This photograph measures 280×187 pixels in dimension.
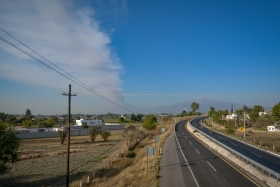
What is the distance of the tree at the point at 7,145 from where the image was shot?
21594 mm

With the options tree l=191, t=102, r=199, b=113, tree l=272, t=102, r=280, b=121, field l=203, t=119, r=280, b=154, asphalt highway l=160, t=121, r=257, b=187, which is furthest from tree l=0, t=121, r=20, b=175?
tree l=191, t=102, r=199, b=113

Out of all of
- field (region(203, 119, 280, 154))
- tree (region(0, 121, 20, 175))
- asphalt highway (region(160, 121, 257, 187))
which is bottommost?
field (region(203, 119, 280, 154))

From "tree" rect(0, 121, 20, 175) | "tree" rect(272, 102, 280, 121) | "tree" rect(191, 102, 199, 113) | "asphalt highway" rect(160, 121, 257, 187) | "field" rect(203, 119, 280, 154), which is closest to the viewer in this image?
"asphalt highway" rect(160, 121, 257, 187)

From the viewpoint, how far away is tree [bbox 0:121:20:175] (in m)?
21.6

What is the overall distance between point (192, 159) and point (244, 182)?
11.0 m

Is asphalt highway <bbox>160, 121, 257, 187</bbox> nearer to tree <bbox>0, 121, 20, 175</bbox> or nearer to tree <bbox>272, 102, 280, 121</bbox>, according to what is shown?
tree <bbox>0, 121, 20, 175</bbox>

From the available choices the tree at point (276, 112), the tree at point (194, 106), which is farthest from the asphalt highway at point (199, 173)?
the tree at point (194, 106)

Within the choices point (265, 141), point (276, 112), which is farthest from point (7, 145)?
point (276, 112)

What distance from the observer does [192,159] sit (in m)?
29.9

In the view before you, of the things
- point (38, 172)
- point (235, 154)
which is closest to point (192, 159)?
point (235, 154)

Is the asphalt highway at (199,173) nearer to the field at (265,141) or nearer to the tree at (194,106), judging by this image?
the field at (265,141)

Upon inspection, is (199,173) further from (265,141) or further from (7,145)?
(265,141)

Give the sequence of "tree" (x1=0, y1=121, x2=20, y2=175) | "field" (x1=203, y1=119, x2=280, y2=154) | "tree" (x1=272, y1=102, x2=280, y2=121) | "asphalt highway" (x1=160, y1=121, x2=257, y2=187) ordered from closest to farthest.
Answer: "asphalt highway" (x1=160, y1=121, x2=257, y2=187)
"tree" (x1=0, y1=121, x2=20, y2=175)
"field" (x1=203, y1=119, x2=280, y2=154)
"tree" (x1=272, y1=102, x2=280, y2=121)

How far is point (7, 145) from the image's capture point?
2202 cm
